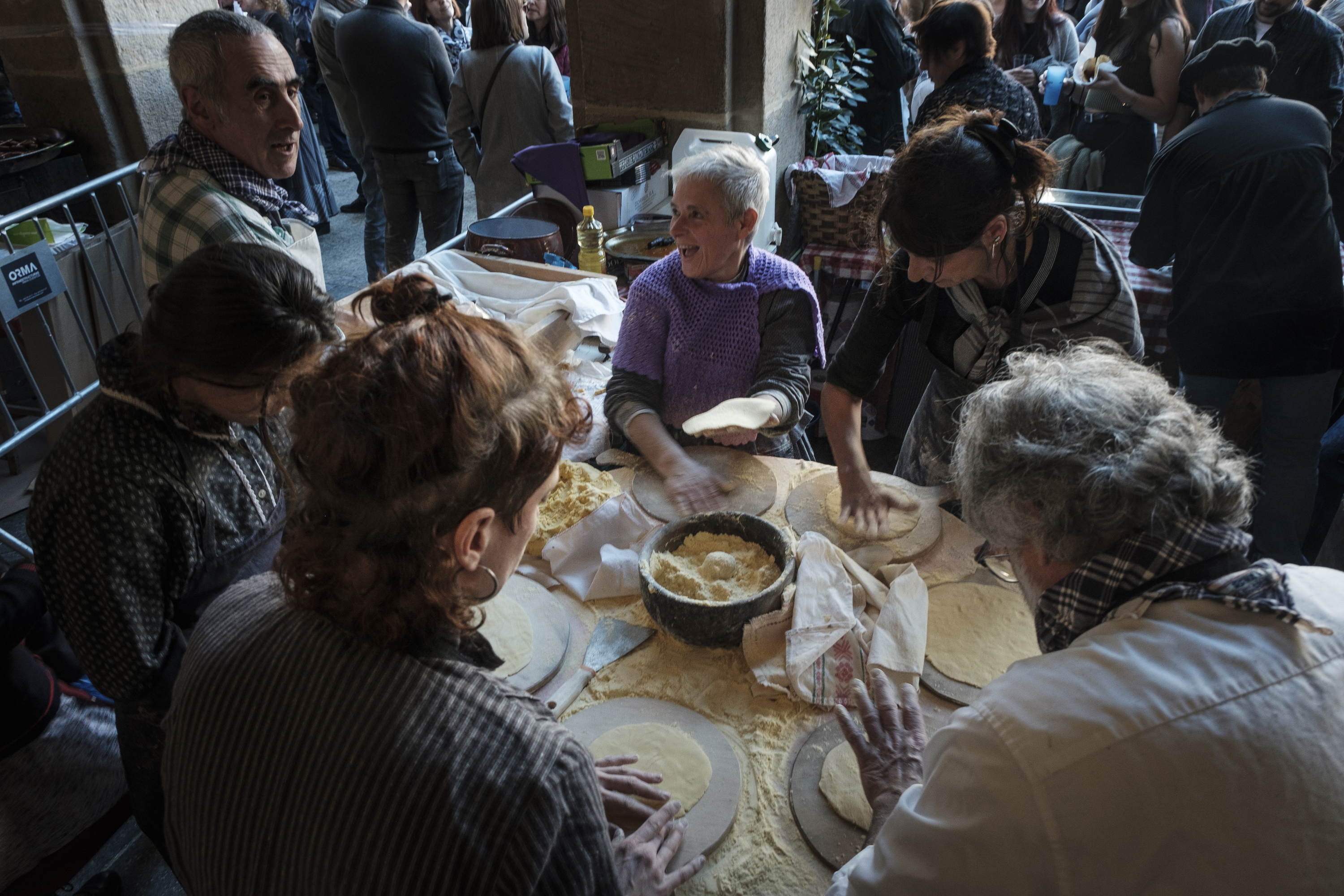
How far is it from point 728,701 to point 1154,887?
0.75 meters

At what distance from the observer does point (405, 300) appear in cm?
100

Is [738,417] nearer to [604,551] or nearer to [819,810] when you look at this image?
[604,551]

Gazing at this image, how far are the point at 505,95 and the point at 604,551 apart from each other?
12.9 feet

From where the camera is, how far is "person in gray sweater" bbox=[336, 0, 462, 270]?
468 centimetres

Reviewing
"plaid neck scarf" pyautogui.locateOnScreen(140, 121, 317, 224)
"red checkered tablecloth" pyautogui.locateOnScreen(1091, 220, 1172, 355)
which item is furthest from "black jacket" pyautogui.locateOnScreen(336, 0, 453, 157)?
"red checkered tablecloth" pyautogui.locateOnScreen(1091, 220, 1172, 355)

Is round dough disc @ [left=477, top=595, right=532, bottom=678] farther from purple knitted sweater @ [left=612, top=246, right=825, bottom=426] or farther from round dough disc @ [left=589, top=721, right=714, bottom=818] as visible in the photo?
purple knitted sweater @ [left=612, top=246, right=825, bottom=426]

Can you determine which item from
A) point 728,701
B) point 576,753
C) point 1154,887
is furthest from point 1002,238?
point 576,753

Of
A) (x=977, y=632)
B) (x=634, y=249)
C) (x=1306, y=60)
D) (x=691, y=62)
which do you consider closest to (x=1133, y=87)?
(x=1306, y=60)

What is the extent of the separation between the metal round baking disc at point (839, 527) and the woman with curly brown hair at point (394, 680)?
1090 mm

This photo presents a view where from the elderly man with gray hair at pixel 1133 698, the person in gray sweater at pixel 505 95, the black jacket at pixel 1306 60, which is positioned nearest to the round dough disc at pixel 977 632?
the elderly man with gray hair at pixel 1133 698

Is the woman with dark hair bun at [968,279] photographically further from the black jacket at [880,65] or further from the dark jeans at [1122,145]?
the black jacket at [880,65]

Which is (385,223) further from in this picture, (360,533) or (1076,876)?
(1076,876)

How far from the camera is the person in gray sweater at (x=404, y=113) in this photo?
4.68m

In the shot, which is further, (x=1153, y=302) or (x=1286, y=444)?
(x=1153, y=302)
